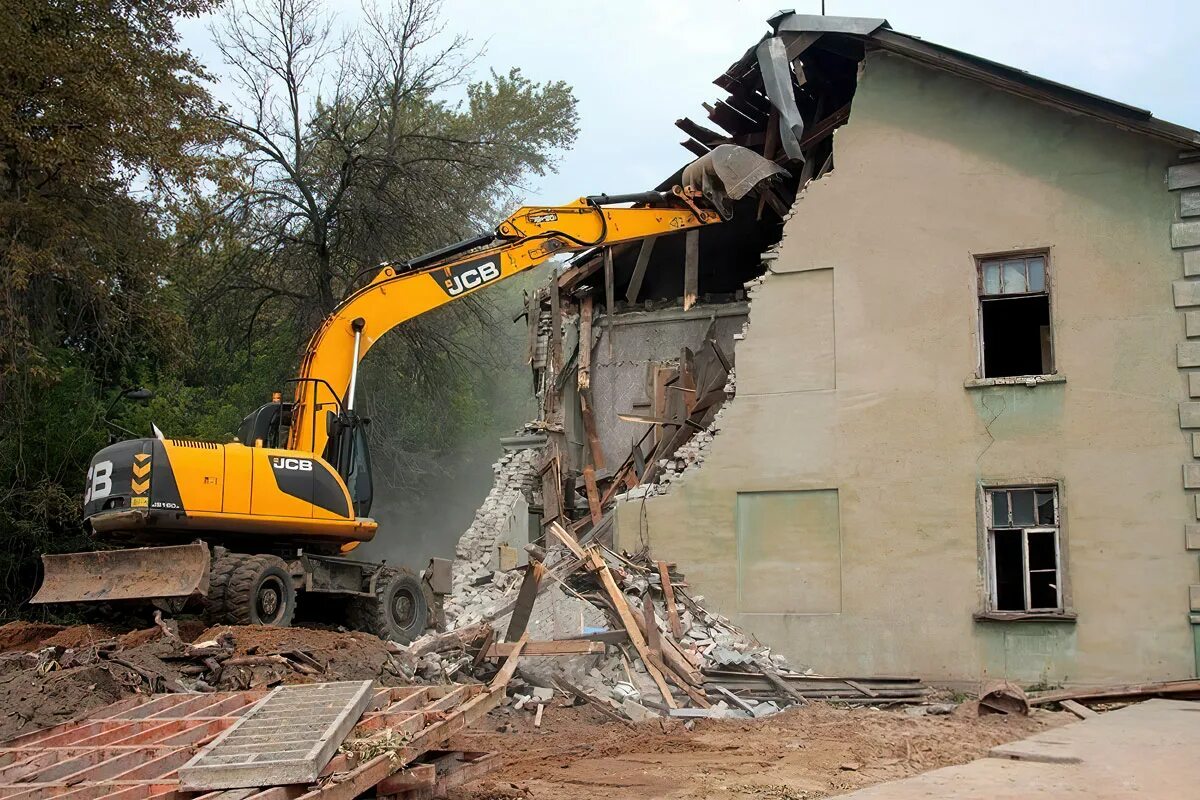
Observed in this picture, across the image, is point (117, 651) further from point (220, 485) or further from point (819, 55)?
point (819, 55)

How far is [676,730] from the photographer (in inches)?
440

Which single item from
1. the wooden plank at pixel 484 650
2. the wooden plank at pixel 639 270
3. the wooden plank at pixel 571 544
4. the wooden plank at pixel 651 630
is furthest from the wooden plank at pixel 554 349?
the wooden plank at pixel 484 650

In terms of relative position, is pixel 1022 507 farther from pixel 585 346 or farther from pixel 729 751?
pixel 585 346

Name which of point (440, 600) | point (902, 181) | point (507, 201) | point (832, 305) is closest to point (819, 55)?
point (902, 181)

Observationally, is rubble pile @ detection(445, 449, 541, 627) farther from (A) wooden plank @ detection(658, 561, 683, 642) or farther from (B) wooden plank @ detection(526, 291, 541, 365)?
(A) wooden plank @ detection(658, 561, 683, 642)

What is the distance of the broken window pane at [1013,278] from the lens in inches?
561

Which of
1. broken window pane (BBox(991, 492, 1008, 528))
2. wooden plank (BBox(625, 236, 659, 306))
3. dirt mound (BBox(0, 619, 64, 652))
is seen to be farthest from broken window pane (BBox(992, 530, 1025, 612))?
dirt mound (BBox(0, 619, 64, 652))

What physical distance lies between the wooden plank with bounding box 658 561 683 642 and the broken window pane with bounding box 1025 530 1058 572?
4135mm

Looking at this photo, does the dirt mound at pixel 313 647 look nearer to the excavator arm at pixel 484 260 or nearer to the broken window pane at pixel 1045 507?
the excavator arm at pixel 484 260

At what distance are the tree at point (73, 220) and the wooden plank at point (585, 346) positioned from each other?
634 centimetres

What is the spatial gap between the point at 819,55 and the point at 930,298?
430cm

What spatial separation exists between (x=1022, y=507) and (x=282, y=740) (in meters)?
9.92

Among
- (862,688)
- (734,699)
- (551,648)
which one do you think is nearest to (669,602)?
(734,699)

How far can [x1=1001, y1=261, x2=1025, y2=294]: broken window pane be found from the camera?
14238 millimetres
